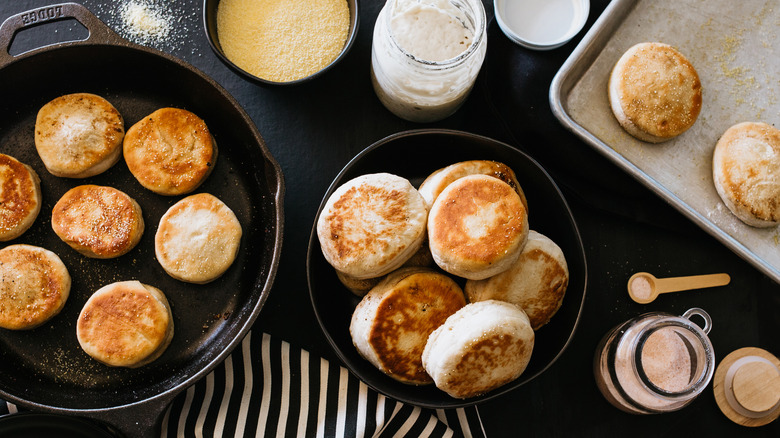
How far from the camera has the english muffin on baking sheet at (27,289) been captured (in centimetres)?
144

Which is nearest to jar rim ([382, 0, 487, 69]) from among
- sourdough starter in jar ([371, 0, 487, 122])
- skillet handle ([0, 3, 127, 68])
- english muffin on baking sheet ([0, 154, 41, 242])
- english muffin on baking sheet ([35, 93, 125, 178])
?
sourdough starter in jar ([371, 0, 487, 122])

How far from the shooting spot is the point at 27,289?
144 cm

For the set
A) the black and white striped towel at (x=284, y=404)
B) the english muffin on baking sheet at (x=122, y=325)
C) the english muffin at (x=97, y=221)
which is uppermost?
the english muffin at (x=97, y=221)

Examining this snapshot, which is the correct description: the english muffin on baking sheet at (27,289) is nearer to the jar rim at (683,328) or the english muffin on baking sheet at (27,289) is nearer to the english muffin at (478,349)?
the english muffin at (478,349)

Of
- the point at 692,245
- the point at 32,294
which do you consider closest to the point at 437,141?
the point at 692,245

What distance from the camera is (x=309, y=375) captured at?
152 cm

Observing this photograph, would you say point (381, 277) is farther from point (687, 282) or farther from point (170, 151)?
point (687, 282)

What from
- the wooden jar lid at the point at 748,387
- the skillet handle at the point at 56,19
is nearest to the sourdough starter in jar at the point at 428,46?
the skillet handle at the point at 56,19

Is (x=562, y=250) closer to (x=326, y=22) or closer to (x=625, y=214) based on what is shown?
(x=625, y=214)

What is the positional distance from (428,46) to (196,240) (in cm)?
78

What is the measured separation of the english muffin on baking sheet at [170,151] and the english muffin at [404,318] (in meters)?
0.60

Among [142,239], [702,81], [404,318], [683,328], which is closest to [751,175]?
[702,81]

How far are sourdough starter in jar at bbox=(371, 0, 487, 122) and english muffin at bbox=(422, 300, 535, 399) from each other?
21.6 inches

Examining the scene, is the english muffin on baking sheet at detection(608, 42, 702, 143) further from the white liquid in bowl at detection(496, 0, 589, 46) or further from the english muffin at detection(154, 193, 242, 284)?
the english muffin at detection(154, 193, 242, 284)
